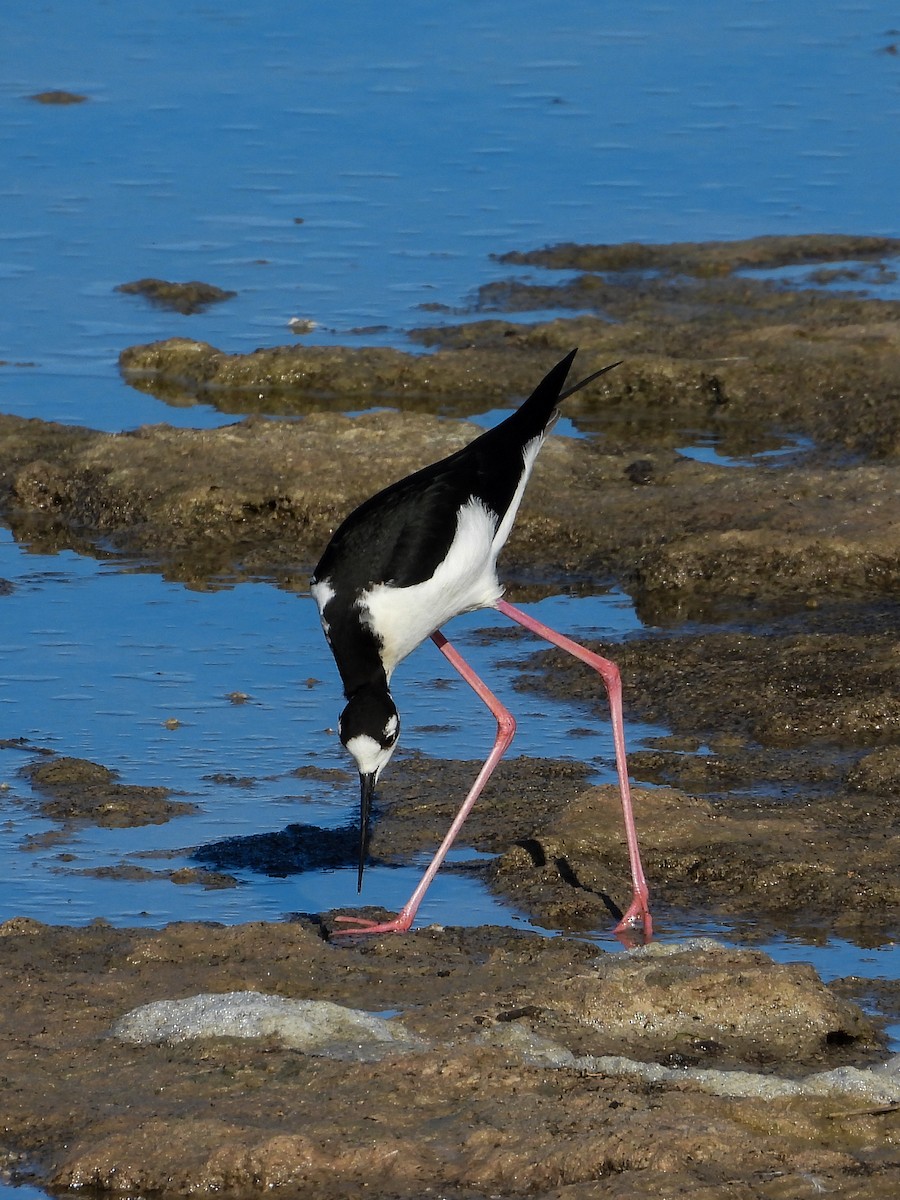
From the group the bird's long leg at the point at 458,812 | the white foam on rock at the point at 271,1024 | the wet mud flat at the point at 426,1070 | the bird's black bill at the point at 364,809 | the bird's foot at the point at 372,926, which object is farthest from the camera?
the bird's black bill at the point at 364,809

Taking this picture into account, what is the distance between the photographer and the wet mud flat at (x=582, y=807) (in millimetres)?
3613

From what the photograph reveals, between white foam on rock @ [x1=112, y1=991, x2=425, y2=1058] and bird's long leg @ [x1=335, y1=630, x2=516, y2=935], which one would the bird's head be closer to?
bird's long leg @ [x1=335, y1=630, x2=516, y2=935]

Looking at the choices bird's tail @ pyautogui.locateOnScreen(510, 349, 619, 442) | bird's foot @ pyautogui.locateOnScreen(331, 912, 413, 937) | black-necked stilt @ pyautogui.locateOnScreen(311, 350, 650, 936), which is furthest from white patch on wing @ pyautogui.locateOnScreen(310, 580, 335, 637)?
bird's tail @ pyautogui.locateOnScreen(510, 349, 619, 442)

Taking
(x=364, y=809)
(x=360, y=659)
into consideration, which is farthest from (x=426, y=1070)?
(x=360, y=659)

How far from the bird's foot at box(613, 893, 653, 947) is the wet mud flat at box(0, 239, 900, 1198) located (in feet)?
0.23

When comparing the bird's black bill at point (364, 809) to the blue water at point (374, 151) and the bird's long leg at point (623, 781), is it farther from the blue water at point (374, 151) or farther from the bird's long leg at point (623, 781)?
the blue water at point (374, 151)

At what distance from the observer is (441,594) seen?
5336 mm

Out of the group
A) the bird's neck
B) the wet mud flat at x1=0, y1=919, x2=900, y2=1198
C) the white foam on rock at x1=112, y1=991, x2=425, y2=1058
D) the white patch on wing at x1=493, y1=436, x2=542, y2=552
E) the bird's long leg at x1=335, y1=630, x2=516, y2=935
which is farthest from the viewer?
the white patch on wing at x1=493, y1=436, x2=542, y2=552

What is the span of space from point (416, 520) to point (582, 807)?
0.83 m

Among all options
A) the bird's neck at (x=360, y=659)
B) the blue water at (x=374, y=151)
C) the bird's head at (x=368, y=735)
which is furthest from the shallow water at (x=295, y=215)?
the bird's neck at (x=360, y=659)

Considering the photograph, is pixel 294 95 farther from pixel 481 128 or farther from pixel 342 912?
pixel 342 912

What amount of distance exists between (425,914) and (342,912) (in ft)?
0.64

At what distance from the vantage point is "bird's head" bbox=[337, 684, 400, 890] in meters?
5.05

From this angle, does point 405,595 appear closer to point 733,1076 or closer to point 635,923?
point 635,923
